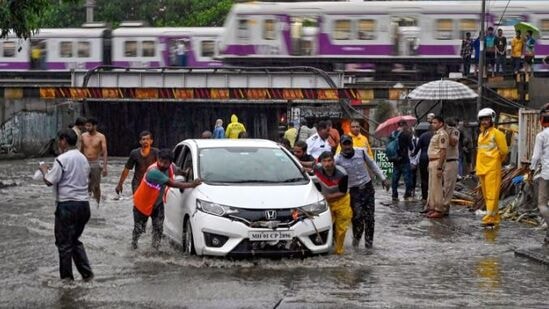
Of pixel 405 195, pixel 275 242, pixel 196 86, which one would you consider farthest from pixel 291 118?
pixel 275 242

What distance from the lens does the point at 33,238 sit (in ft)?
48.4

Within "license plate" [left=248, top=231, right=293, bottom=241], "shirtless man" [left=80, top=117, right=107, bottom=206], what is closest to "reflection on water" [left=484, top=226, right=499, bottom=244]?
"license plate" [left=248, top=231, right=293, bottom=241]

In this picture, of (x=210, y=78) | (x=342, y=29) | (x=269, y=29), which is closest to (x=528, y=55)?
(x=342, y=29)

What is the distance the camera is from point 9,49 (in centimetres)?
4912

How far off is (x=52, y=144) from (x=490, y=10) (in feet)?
57.7

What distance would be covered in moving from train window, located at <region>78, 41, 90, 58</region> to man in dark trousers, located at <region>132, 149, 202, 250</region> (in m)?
36.0

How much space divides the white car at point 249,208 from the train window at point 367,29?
27.3 m

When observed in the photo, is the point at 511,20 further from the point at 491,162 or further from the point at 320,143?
the point at 491,162

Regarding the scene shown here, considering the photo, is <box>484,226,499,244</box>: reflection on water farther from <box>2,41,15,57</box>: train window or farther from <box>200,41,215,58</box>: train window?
<box>2,41,15,57</box>: train window

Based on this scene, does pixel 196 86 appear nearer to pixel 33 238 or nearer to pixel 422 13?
pixel 422 13

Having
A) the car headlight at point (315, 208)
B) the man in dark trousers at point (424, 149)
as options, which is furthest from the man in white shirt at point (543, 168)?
the man in dark trousers at point (424, 149)

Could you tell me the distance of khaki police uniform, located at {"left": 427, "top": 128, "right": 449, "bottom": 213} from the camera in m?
17.2

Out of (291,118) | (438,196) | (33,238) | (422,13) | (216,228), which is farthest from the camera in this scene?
(422,13)

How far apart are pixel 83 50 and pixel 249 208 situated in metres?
38.0
